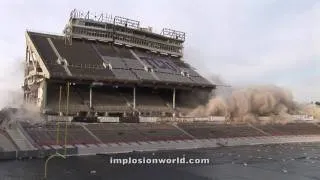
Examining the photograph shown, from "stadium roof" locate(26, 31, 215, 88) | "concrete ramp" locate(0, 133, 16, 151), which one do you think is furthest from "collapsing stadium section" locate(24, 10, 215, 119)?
"concrete ramp" locate(0, 133, 16, 151)

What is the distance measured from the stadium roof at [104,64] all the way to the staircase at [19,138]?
23973 mm

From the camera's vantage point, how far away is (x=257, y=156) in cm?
6594

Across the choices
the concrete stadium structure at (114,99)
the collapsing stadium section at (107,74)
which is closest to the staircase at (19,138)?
the concrete stadium structure at (114,99)

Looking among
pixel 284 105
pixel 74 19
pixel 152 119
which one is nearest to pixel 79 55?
pixel 74 19

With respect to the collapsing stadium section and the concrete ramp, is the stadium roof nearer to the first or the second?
the collapsing stadium section

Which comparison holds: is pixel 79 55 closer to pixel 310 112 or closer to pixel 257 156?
pixel 257 156

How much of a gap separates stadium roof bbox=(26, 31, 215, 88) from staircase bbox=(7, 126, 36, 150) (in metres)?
24.0

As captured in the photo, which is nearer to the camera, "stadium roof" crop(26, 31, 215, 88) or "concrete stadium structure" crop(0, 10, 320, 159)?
"concrete stadium structure" crop(0, 10, 320, 159)

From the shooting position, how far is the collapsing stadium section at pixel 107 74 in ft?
327

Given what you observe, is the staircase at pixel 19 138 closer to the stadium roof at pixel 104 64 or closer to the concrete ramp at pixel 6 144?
the concrete ramp at pixel 6 144

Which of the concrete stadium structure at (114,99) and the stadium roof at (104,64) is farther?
the stadium roof at (104,64)

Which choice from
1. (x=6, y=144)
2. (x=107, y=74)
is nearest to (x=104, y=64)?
(x=107, y=74)

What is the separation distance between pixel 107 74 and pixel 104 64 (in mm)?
5069

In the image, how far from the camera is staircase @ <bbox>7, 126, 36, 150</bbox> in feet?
208
